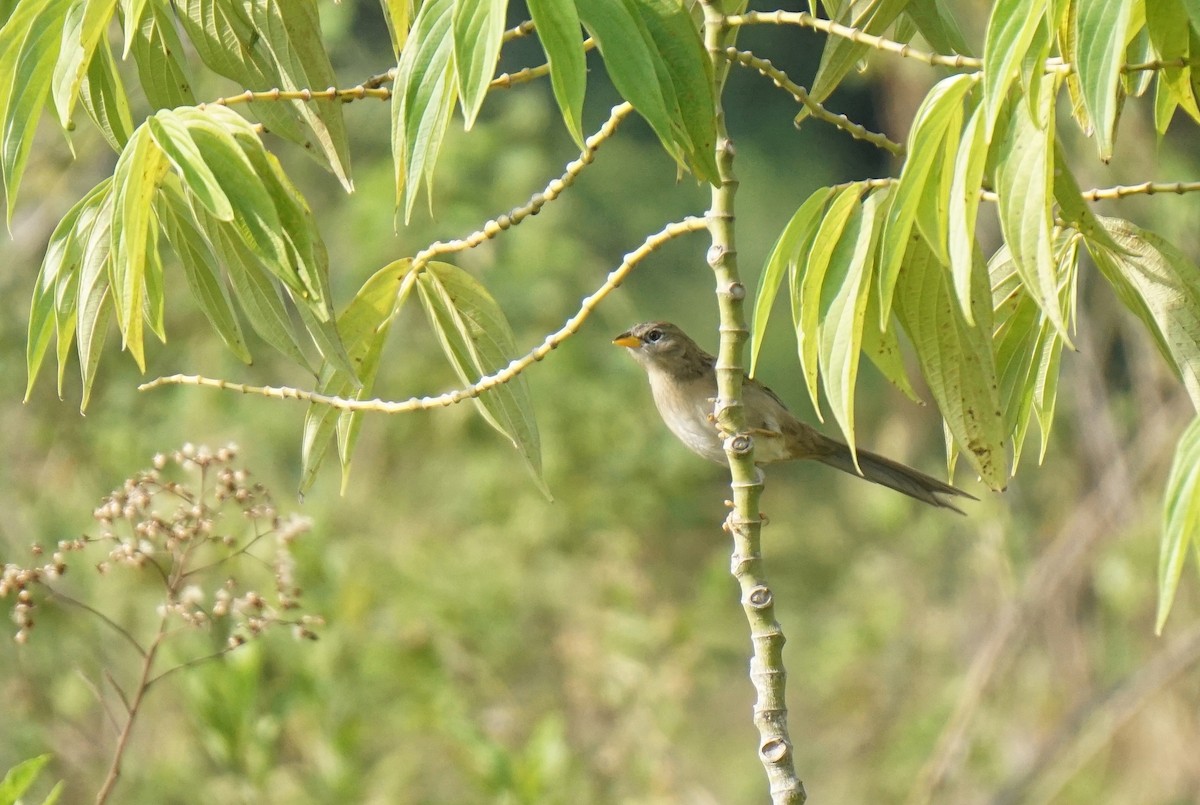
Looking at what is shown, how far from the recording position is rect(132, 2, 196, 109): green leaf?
2135mm

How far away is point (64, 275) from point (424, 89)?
25.0 inches

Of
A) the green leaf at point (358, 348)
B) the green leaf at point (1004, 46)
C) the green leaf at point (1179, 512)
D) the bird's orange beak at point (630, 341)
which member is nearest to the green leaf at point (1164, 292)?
the green leaf at point (1179, 512)

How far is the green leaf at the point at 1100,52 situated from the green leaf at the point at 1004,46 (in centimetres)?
5

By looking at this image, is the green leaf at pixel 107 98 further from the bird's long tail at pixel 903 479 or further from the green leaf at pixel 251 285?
the bird's long tail at pixel 903 479

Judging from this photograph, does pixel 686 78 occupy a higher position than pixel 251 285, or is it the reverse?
pixel 686 78

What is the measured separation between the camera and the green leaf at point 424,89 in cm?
159

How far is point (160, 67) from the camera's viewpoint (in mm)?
2170

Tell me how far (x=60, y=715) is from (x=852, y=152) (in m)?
16.0

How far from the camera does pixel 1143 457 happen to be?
25.5ft

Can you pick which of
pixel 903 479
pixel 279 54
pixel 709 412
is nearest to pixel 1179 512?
pixel 279 54

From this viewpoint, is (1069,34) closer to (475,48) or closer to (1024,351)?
(1024,351)

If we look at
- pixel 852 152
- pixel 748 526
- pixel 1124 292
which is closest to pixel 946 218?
pixel 1124 292

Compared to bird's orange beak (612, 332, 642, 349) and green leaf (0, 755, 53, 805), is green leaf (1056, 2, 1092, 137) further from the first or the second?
bird's orange beak (612, 332, 642, 349)

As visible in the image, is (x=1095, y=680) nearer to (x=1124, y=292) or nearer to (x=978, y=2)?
(x=978, y=2)
